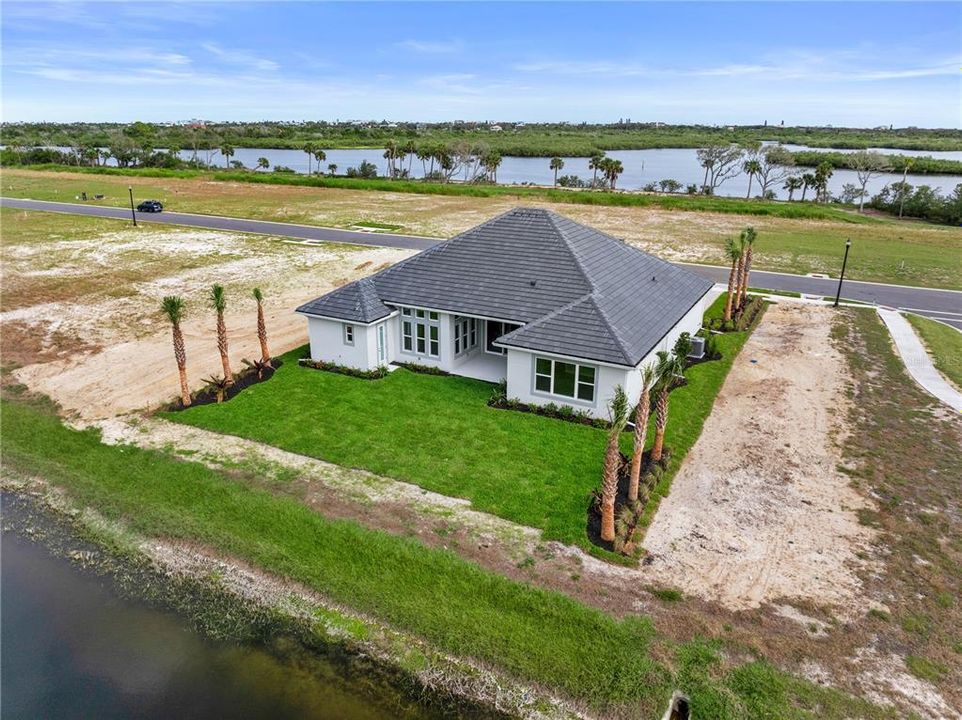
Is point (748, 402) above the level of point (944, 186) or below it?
below

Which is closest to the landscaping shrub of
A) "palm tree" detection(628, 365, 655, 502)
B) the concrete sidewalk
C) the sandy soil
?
the sandy soil

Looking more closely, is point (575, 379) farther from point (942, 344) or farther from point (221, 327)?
point (942, 344)

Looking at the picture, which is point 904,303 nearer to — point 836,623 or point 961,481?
point 961,481

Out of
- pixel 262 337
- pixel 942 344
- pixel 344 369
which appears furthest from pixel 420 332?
pixel 942 344

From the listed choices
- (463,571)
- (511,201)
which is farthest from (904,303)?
(511,201)

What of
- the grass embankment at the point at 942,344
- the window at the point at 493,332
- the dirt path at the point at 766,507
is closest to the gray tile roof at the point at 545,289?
the window at the point at 493,332

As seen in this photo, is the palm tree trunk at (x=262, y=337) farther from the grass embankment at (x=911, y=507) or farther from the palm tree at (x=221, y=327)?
the grass embankment at (x=911, y=507)
